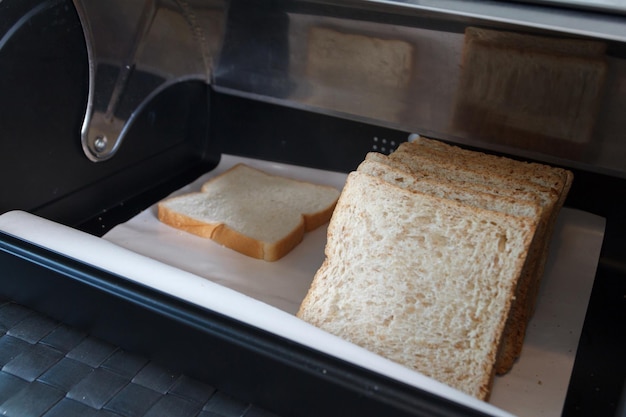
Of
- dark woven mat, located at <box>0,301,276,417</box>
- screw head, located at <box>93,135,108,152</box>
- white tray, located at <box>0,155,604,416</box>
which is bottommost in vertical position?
dark woven mat, located at <box>0,301,276,417</box>

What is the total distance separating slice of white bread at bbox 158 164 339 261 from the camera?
1.44 metres

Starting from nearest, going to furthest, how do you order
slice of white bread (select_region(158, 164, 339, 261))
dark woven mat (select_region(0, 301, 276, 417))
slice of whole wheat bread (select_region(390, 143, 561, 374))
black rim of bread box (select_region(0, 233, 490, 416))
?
black rim of bread box (select_region(0, 233, 490, 416)) < dark woven mat (select_region(0, 301, 276, 417)) < slice of whole wheat bread (select_region(390, 143, 561, 374)) < slice of white bread (select_region(158, 164, 339, 261))

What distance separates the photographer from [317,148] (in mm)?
1664

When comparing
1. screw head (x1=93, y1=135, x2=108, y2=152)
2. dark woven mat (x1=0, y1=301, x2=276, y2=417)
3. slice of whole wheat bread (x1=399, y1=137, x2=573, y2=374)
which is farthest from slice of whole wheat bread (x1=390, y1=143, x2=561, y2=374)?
screw head (x1=93, y1=135, x2=108, y2=152)

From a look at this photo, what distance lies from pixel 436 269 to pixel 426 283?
0.03 metres

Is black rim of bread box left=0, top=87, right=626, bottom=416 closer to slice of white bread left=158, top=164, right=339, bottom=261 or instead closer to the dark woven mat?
the dark woven mat

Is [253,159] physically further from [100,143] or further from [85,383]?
[85,383]

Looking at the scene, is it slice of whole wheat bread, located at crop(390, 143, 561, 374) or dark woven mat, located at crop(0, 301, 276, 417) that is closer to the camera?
dark woven mat, located at crop(0, 301, 276, 417)

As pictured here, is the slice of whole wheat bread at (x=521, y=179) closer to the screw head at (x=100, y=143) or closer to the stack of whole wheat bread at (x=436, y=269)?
the stack of whole wheat bread at (x=436, y=269)

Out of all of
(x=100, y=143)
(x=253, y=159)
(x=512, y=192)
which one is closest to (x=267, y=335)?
(x=512, y=192)

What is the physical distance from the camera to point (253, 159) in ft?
5.83

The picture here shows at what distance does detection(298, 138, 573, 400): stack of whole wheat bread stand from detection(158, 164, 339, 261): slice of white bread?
253mm

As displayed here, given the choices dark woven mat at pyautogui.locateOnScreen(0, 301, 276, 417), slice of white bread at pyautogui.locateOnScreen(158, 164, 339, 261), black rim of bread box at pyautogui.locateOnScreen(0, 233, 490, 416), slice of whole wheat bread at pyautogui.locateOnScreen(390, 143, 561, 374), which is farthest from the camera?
slice of white bread at pyautogui.locateOnScreen(158, 164, 339, 261)

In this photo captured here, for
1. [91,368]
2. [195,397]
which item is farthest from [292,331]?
[91,368]
